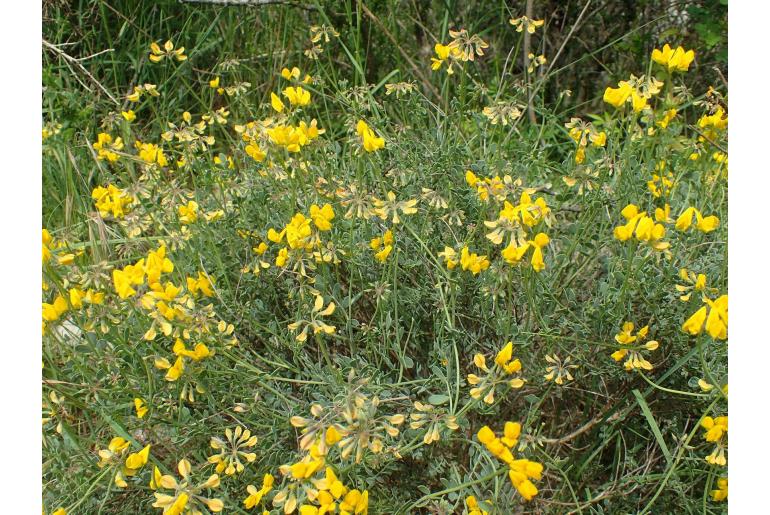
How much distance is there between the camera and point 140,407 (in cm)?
177

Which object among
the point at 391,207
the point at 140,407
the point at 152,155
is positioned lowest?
the point at 140,407

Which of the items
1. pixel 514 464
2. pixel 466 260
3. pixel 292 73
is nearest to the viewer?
pixel 514 464

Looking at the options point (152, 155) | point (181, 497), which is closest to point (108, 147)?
point (152, 155)

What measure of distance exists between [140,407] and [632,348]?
1.05 meters

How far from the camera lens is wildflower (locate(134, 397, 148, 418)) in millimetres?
1710

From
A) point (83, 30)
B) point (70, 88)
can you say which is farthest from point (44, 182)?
point (83, 30)

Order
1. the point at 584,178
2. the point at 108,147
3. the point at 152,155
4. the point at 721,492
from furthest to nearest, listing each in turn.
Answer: the point at 108,147 → the point at 152,155 → the point at 584,178 → the point at 721,492

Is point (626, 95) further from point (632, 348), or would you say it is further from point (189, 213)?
point (189, 213)

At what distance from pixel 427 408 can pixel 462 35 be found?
35.5 inches

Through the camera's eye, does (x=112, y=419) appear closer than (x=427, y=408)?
No

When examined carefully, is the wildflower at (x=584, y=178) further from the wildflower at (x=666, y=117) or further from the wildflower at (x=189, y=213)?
the wildflower at (x=189, y=213)

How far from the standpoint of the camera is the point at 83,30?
3.82 m

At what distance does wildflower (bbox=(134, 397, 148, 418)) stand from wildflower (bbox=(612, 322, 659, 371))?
98cm

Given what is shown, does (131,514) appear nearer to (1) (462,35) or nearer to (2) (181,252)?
(2) (181,252)
